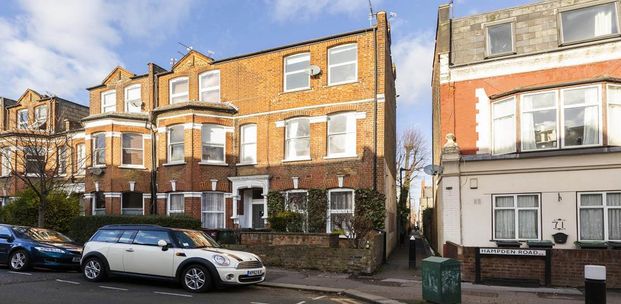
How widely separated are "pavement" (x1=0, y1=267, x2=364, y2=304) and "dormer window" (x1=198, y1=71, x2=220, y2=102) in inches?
470

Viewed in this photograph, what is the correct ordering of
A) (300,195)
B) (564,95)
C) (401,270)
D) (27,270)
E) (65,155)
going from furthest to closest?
(65,155), (300,195), (401,270), (564,95), (27,270)

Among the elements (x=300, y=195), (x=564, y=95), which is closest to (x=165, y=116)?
(x=300, y=195)

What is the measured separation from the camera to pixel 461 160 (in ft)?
49.4

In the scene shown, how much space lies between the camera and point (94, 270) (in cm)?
1152

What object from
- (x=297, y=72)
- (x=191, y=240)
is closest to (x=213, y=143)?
(x=297, y=72)

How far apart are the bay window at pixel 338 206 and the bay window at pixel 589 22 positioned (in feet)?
30.0

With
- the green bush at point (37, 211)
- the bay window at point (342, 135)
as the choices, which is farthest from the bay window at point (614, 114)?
the green bush at point (37, 211)

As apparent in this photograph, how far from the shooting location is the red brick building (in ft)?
43.9

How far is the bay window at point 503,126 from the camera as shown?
1489 cm

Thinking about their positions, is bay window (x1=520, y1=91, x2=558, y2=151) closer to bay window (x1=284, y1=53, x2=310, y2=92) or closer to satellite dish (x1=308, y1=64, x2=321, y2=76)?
satellite dish (x1=308, y1=64, x2=321, y2=76)

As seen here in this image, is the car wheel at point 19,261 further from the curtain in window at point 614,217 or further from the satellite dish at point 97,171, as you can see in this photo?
Answer: the curtain in window at point 614,217

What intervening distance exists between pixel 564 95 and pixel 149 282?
12.6 m

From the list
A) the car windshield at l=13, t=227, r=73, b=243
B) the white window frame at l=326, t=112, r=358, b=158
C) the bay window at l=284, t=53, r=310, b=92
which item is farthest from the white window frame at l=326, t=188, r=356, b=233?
the car windshield at l=13, t=227, r=73, b=243

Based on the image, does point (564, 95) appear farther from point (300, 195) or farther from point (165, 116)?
point (165, 116)
